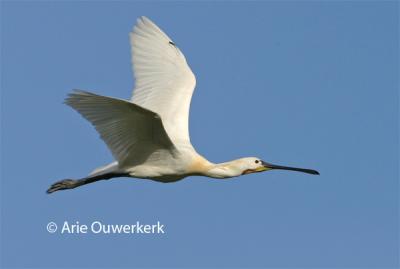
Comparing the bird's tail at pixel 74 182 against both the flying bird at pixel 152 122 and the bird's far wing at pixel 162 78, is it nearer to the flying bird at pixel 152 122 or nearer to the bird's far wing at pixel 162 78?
the flying bird at pixel 152 122

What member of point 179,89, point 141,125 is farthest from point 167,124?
point 141,125

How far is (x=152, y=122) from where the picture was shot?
38.2 ft

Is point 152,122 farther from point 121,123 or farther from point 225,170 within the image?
point 225,170

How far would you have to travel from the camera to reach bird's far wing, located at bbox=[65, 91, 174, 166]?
438 inches

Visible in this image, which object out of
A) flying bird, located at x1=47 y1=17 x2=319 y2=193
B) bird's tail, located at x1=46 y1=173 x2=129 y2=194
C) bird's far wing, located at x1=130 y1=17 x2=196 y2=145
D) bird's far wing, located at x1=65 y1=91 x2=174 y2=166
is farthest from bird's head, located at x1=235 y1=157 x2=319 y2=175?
bird's tail, located at x1=46 y1=173 x2=129 y2=194

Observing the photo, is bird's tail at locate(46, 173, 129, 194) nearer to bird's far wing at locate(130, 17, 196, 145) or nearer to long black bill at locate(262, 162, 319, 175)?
bird's far wing at locate(130, 17, 196, 145)

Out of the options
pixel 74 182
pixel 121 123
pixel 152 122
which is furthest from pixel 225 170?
pixel 74 182

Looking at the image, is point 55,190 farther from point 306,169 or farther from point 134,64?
point 306,169

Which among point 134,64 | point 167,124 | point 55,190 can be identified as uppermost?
point 134,64

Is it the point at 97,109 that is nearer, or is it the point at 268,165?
the point at 97,109

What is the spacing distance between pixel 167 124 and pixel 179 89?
0.82m

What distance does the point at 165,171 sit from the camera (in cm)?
1244

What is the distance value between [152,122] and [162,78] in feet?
9.12

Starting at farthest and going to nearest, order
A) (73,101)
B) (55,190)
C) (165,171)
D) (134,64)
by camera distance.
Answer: (134,64), (55,190), (165,171), (73,101)
